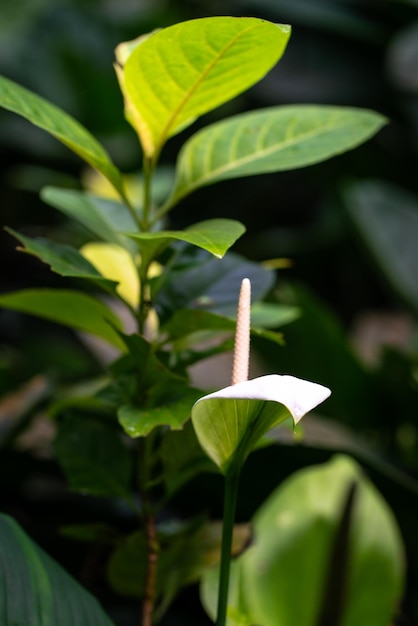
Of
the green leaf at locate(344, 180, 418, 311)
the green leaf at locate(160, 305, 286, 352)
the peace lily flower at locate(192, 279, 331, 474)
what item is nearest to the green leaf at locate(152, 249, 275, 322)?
the green leaf at locate(160, 305, 286, 352)

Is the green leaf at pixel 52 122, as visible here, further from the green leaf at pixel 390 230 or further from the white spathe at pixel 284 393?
the green leaf at pixel 390 230

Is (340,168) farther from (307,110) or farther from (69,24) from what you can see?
(307,110)

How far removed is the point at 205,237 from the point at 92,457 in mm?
202

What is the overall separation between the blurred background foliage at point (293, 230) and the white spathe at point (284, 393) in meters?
0.38

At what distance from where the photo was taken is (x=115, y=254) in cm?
76

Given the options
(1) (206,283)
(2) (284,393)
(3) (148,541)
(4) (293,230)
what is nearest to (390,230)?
(4) (293,230)

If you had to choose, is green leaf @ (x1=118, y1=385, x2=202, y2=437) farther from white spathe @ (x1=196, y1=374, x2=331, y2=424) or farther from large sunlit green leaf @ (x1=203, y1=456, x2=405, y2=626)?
large sunlit green leaf @ (x1=203, y1=456, x2=405, y2=626)

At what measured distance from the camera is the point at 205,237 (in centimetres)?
45

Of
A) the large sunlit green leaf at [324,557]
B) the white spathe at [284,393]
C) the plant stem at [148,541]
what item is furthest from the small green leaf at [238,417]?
the large sunlit green leaf at [324,557]

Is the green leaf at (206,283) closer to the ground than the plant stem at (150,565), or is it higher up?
higher up

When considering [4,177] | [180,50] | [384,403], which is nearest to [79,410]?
[180,50]

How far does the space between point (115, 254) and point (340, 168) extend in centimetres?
113

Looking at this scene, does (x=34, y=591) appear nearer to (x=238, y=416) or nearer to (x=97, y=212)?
(x=238, y=416)

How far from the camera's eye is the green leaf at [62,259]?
48cm
